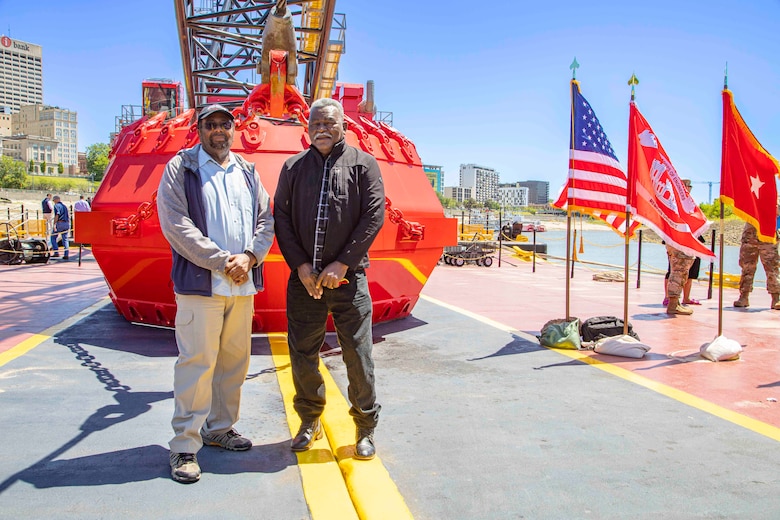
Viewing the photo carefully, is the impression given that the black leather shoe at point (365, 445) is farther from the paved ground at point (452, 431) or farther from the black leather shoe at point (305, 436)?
the black leather shoe at point (305, 436)

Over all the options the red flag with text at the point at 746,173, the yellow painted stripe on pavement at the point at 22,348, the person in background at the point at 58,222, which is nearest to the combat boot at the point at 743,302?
the red flag with text at the point at 746,173

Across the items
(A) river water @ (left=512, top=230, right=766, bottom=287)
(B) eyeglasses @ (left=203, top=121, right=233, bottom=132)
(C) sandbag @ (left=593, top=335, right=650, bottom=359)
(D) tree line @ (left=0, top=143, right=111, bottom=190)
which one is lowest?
(A) river water @ (left=512, top=230, right=766, bottom=287)

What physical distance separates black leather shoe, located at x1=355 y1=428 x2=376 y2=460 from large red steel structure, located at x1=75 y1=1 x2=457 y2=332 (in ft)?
8.69

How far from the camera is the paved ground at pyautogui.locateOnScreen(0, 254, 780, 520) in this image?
296 centimetres

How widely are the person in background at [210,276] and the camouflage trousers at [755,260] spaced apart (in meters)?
9.39

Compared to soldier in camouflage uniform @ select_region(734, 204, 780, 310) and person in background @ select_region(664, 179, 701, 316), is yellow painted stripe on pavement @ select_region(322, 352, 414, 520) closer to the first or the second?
person in background @ select_region(664, 179, 701, 316)

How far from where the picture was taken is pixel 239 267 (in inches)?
134

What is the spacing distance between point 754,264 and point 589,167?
17.4 feet

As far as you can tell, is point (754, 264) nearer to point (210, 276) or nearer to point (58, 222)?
point (210, 276)

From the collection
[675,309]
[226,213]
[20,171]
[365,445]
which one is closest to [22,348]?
[226,213]

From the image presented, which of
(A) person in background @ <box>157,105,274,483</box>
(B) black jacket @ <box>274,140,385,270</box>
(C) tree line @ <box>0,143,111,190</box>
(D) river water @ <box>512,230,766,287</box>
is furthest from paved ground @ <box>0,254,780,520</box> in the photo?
(C) tree line @ <box>0,143,111,190</box>

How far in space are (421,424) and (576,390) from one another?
1521mm

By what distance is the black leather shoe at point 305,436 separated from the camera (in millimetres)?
3586

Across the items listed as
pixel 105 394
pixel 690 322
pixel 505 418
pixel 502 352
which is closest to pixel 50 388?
pixel 105 394
